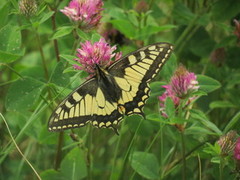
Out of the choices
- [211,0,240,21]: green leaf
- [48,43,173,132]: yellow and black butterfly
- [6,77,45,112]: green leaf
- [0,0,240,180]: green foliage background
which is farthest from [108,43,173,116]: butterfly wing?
[211,0,240,21]: green leaf

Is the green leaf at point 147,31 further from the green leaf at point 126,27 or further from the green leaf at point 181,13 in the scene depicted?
the green leaf at point 181,13

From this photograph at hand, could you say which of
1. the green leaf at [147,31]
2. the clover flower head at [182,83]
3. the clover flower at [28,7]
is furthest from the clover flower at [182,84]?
the clover flower at [28,7]

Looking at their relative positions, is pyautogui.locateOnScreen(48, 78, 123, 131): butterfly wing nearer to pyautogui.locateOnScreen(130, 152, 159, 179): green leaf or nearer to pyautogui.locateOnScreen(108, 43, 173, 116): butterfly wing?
pyautogui.locateOnScreen(108, 43, 173, 116): butterfly wing

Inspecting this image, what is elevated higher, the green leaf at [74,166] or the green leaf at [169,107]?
the green leaf at [169,107]

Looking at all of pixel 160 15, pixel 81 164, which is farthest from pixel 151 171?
pixel 160 15

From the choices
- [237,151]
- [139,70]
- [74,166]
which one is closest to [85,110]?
[139,70]

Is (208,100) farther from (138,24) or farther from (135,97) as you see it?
(135,97)
